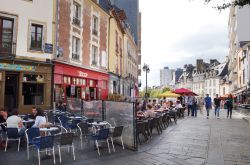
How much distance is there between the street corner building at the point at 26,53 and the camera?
1742 cm

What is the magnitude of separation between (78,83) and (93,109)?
401 inches

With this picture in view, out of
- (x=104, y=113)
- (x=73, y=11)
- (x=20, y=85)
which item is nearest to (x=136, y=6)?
(x=73, y=11)

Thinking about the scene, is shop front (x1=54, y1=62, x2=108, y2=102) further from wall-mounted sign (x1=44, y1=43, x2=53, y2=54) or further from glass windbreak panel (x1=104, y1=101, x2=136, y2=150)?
glass windbreak panel (x1=104, y1=101, x2=136, y2=150)

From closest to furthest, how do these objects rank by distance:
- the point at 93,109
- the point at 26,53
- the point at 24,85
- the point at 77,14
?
the point at 93,109 < the point at 26,53 < the point at 24,85 < the point at 77,14

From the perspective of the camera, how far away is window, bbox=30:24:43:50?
61.4 ft

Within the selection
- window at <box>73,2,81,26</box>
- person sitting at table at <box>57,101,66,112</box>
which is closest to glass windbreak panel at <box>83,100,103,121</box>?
person sitting at table at <box>57,101,66,112</box>

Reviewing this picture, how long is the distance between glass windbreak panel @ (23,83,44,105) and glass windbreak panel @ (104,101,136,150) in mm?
9280

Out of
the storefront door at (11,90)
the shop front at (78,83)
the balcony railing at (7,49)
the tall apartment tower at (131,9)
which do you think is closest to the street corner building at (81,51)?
the shop front at (78,83)

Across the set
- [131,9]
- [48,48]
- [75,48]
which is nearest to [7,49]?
[48,48]

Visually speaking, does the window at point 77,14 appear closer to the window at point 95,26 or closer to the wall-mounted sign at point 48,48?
the window at point 95,26

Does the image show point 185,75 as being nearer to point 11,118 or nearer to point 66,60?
point 66,60

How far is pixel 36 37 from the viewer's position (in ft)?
62.1

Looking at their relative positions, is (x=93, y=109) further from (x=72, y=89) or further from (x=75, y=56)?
(x=75, y=56)

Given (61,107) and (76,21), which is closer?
(61,107)
